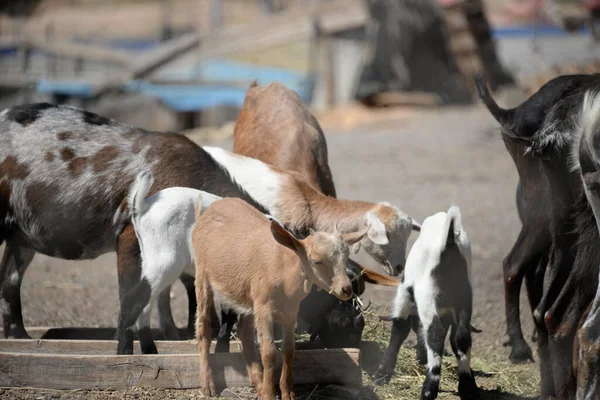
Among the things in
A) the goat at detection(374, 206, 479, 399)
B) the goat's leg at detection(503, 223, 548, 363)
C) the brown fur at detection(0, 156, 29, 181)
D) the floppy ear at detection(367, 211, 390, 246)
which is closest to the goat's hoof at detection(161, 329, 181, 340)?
the brown fur at detection(0, 156, 29, 181)

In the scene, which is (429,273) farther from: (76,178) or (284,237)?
(76,178)

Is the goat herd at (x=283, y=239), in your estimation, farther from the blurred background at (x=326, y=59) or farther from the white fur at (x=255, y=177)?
the blurred background at (x=326, y=59)

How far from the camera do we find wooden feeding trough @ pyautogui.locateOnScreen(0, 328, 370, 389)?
495 centimetres

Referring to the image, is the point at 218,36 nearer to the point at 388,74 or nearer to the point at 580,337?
the point at 388,74

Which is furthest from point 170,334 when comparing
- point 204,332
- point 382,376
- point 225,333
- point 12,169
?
point 382,376

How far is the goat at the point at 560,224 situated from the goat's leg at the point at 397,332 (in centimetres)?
77

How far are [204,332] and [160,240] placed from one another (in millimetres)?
760

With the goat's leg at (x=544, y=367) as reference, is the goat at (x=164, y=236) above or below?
above

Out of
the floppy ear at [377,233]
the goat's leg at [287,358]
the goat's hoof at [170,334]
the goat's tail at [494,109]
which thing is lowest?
the goat's hoof at [170,334]

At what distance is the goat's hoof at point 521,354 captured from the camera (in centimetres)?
606

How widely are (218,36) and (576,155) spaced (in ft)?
55.3

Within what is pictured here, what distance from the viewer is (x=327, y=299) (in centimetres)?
550

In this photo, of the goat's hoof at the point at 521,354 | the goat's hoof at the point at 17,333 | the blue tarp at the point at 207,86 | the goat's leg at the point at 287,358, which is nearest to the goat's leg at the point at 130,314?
the goat's hoof at the point at 17,333

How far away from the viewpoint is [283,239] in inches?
168
